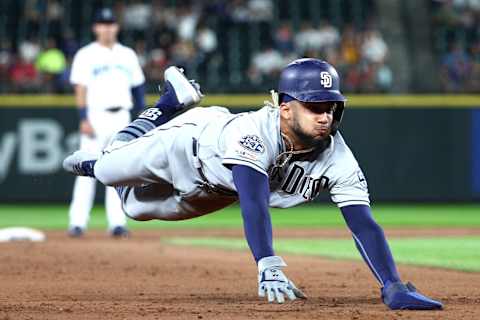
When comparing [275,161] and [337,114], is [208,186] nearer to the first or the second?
[275,161]

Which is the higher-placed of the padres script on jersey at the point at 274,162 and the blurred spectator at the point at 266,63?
the padres script on jersey at the point at 274,162

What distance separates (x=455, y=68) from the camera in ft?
63.4

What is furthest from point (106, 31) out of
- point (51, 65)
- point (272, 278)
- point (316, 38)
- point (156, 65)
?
point (316, 38)

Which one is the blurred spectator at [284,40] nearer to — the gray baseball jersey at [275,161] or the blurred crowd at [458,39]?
the blurred crowd at [458,39]

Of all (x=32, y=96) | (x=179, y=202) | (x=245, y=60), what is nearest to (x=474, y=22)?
(x=245, y=60)

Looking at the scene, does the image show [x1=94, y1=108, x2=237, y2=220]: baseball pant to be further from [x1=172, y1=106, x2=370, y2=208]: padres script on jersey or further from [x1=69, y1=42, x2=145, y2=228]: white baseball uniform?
[x1=69, y1=42, x2=145, y2=228]: white baseball uniform

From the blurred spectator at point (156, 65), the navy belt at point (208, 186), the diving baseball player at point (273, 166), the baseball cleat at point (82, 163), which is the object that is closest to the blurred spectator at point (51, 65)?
the blurred spectator at point (156, 65)

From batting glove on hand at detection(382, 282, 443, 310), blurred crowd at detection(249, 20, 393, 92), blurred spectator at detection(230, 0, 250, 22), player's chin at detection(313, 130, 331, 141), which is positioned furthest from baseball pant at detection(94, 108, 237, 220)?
blurred spectator at detection(230, 0, 250, 22)

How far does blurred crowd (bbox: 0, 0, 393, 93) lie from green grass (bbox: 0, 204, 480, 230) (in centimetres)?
226

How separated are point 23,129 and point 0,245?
6237 millimetres

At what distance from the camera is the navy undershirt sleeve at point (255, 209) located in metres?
4.95

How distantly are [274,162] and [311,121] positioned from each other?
0.94 feet

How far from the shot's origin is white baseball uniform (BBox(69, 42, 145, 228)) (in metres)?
10.8

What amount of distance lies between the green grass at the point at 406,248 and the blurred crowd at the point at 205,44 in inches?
268
